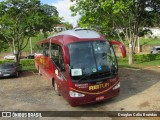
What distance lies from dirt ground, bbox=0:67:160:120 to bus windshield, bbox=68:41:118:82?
1413 mm

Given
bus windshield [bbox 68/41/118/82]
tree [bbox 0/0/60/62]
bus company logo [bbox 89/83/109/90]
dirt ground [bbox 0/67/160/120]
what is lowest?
dirt ground [bbox 0/67/160/120]

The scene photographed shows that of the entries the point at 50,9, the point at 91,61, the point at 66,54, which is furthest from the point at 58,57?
the point at 50,9

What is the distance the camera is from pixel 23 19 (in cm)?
2773

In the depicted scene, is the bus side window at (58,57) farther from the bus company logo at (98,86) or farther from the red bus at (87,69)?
the bus company logo at (98,86)

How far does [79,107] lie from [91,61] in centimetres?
209

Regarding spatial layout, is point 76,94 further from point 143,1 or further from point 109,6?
point 143,1

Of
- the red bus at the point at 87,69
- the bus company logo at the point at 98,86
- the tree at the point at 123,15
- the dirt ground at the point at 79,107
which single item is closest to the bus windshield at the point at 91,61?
the red bus at the point at 87,69

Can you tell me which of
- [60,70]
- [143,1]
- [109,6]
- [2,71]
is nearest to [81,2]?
[109,6]

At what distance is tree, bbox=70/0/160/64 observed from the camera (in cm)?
2605

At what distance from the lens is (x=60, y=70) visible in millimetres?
11688

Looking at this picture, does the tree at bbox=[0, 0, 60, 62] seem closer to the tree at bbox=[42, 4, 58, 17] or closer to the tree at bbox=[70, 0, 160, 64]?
→ the tree at bbox=[42, 4, 58, 17]

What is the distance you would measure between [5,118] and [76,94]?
9.66ft

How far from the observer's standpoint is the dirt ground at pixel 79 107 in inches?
429

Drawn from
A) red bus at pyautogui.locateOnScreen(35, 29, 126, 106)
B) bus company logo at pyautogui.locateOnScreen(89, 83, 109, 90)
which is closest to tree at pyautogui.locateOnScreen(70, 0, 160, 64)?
red bus at pyautogui.locateOnScreen(35, 29, 126, 106)
